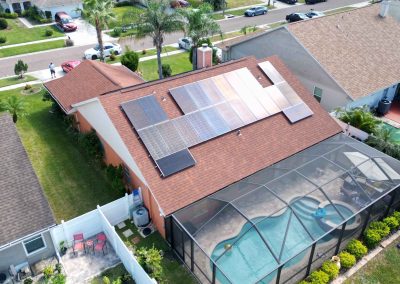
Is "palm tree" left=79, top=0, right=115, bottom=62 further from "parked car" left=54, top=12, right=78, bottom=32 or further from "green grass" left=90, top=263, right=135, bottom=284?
"green grass" left=90, top=263, right=135, bottom=284

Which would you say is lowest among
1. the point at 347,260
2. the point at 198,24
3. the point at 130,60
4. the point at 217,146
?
the point at 347,260

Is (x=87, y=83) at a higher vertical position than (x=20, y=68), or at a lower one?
higher

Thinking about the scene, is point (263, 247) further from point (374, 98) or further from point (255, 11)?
point (255, 11)

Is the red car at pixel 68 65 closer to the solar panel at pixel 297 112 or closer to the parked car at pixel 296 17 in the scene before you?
the solar panel at pixel 297 112

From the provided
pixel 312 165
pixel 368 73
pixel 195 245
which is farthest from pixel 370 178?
pixel 368 73

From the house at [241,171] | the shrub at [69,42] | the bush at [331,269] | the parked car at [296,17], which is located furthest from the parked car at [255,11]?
the bush at [331,269]

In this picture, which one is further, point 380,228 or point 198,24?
point 198,24

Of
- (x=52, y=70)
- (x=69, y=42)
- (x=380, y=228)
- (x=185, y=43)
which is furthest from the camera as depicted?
(x=69, y=42)

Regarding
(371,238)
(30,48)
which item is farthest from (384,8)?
(30,48)
